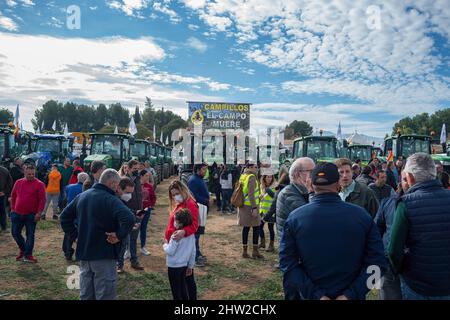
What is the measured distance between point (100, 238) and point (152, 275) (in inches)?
107

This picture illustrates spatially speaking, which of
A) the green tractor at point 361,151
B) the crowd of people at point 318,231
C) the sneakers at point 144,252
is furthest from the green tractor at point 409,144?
the sneakers at point 144,252

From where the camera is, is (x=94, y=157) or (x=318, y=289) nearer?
(x=318, y=289)

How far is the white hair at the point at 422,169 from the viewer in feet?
8.71

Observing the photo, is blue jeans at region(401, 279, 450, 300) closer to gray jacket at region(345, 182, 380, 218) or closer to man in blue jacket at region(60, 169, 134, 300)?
gray jacket at region(345, 182, 380, 218)

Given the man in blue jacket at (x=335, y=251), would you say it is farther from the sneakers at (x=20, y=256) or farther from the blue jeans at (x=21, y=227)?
the sneakers at (x=20, y=256)

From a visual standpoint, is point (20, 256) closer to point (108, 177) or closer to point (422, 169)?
point (108, 177)

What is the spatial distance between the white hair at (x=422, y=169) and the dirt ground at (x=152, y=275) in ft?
10.2

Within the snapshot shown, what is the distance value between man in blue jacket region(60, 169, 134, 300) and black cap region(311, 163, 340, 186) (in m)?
1.95

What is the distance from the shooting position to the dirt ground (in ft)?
16.9

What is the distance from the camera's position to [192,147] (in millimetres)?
13797

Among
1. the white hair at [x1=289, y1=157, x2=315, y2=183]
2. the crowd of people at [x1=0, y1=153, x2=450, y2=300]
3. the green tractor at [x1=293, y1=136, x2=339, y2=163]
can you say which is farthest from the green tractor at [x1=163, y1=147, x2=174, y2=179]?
the white hair at [x1=289, y1=157, x2=315, y2=183]
